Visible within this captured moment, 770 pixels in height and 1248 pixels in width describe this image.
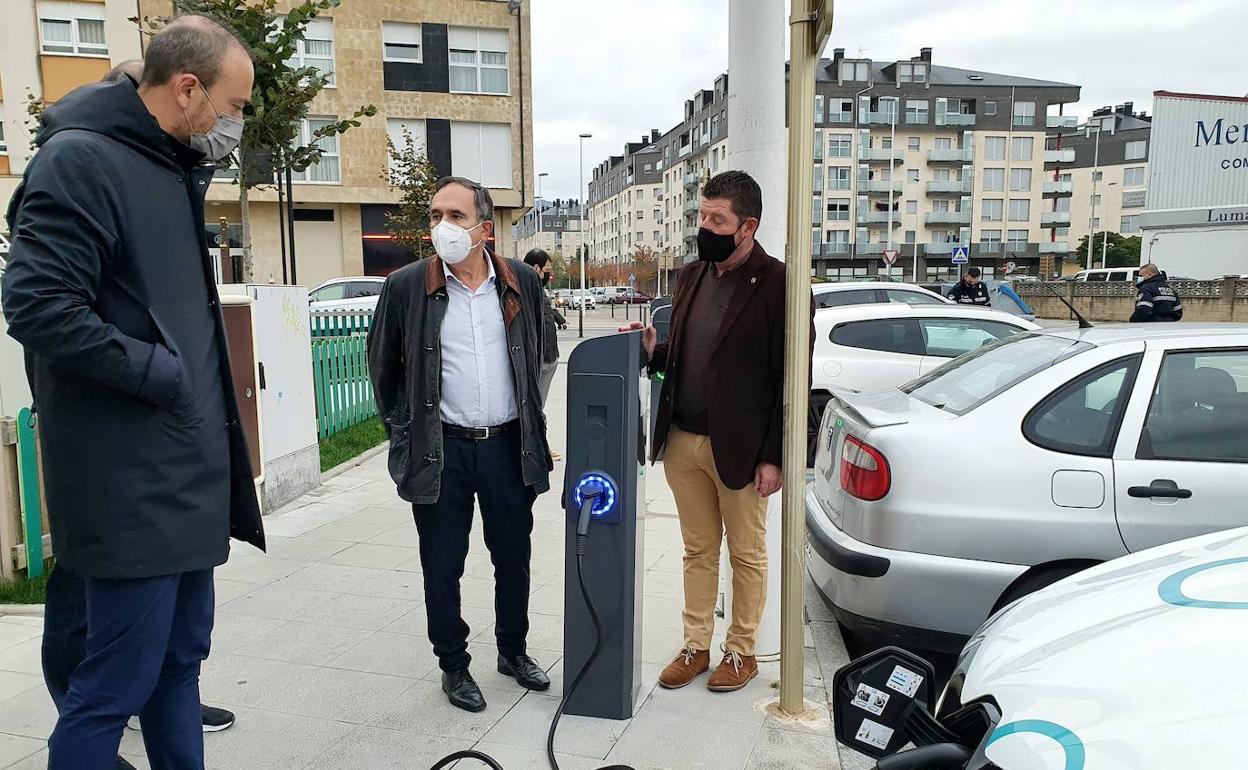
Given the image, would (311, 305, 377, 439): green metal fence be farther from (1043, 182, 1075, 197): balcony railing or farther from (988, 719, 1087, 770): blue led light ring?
(1043, 182, 1075, 197): balcony railing

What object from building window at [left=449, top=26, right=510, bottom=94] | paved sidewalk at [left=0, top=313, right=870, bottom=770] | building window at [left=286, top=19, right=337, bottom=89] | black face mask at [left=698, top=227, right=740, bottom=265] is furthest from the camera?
building window at [left=449, top=26, right=510, bottom=94]

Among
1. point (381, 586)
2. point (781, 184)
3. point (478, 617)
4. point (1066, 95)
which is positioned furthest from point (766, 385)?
point (1066, 95)

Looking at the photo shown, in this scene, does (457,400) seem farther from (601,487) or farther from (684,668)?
(684,668)

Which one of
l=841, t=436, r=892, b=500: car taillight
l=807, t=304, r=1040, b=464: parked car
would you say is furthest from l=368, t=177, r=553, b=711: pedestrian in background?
l=807, t=304, r=1040, b=464: parked car

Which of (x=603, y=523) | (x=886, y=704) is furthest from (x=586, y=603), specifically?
(x=886, y=704)

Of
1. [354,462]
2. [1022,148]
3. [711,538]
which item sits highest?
[1022,148]

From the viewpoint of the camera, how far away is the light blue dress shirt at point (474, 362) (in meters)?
3.18

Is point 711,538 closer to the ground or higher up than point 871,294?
closer to the ground

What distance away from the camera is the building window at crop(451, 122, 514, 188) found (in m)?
27.3

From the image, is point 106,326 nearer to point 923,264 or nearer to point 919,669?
point 919,669

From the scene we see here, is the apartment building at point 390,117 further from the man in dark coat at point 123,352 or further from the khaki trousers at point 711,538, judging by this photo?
the man in dark coat at point 123,352

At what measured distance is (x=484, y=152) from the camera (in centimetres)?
2748

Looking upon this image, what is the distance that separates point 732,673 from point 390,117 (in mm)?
26410

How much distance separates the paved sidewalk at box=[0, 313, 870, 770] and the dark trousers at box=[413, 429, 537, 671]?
0.33 m
